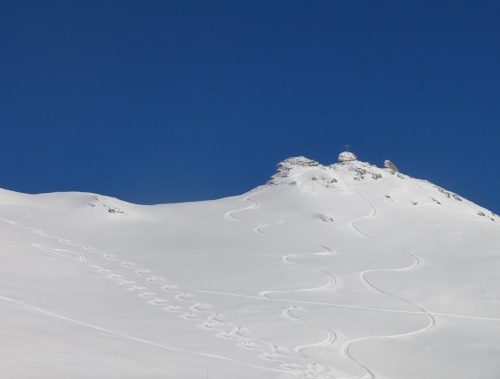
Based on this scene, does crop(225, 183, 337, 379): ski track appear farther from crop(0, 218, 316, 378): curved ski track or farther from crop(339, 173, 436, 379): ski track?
crop(339, 173, 436, 379): ski track

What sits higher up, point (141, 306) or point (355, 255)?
point (355, 255)

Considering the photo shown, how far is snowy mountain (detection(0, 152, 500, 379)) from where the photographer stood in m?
13.9

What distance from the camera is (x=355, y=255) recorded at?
2981cm

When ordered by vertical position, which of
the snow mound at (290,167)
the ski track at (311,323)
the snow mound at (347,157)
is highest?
the snow mound at (347,157)

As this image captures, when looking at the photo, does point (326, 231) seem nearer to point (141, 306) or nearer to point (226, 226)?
point (226, 226)

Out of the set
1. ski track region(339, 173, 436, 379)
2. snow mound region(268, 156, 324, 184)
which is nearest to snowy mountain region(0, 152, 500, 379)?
ski track region(339, 173, 436, 379)

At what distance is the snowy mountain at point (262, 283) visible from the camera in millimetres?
13930

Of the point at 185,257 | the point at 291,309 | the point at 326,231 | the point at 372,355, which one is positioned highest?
the point at 326,231

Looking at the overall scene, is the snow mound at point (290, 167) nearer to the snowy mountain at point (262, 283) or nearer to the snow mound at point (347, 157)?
the snowy mountain at point (262, 283)

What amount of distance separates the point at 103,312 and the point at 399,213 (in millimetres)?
23760

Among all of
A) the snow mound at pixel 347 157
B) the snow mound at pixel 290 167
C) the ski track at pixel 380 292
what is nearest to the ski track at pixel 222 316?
the ski track at pixel 380 292

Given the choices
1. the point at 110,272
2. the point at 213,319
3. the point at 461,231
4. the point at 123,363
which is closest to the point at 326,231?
the point at 461,231

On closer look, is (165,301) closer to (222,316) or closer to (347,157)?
(222,316)

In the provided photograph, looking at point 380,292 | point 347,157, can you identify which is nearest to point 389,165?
point 347,157
